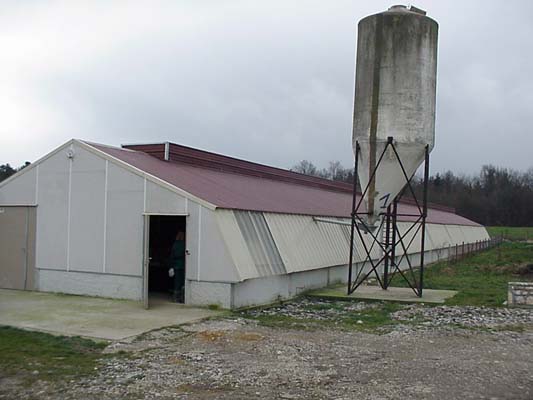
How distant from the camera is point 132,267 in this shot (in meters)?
15.4

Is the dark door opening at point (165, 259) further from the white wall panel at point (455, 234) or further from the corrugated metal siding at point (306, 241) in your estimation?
the white wall panel at point (455, 234)

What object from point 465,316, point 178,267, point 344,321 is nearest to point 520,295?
point 465,316

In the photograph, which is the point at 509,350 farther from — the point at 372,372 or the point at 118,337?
the point at 118,337

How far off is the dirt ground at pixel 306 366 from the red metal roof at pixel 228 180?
459 centimetres

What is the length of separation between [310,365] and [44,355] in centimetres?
415

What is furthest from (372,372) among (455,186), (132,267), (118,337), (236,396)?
(455,186)

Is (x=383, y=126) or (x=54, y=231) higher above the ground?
(x=383, y=126)

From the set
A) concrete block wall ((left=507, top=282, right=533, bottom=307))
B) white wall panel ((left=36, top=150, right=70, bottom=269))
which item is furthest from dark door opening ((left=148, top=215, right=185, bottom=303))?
concrete block wall ((left=507, top=282, right=533, bottom=307))

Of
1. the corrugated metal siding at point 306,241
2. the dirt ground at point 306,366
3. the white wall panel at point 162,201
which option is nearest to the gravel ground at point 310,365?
the dirt ground at point 306,366

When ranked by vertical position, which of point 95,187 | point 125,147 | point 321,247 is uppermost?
point 125,147

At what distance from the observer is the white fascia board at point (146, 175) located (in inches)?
573

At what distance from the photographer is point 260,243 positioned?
15656 mm

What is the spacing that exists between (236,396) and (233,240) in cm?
716

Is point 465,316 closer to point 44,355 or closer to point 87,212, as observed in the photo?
point 44,355
